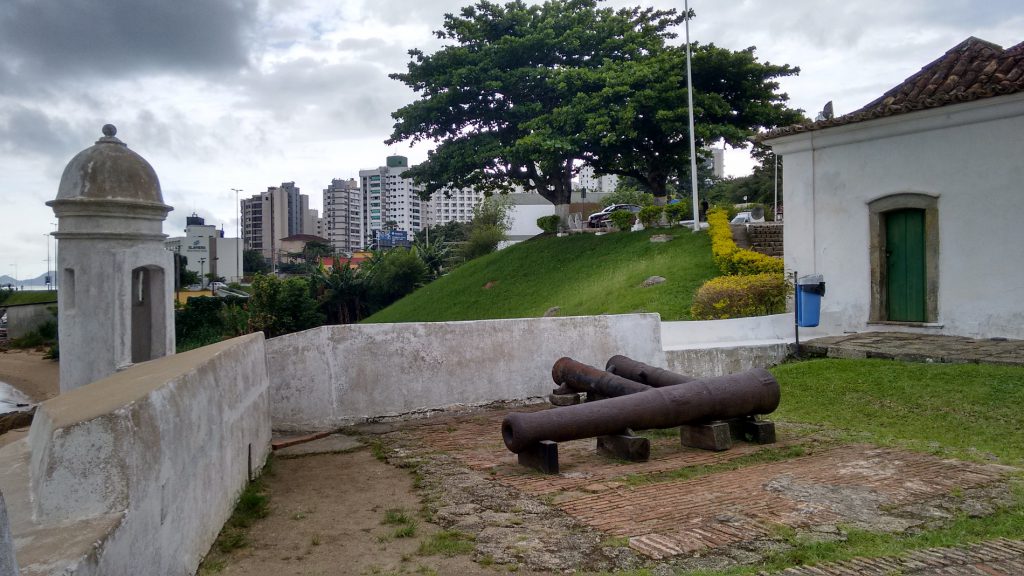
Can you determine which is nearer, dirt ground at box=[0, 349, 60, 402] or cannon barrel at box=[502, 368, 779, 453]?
cannon barrel at box=[502, 368, 779, 453]

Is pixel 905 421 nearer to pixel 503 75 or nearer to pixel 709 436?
pixel 709 436

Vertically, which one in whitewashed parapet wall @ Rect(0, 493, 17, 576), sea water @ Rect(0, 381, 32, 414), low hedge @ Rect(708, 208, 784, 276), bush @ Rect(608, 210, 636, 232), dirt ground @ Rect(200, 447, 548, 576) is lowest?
sea water @ Rect(0, 381, 32, 414)

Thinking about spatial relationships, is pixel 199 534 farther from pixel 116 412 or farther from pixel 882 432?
pixel 882 432

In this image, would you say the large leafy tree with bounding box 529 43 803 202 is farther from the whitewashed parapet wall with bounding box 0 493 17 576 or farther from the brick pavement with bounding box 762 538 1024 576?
the whitewashed parapet wall with bounding box 0 493 17 576

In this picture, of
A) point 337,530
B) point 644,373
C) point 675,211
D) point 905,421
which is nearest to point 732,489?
point 337,530

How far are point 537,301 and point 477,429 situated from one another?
1682 cm

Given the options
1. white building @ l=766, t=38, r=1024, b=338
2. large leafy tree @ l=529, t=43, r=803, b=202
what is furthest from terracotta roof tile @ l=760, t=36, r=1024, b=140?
large leafy tree @ l=529, t=43, r=803, b=202

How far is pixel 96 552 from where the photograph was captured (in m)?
2.62

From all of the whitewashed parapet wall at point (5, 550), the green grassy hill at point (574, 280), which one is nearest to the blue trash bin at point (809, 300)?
the green grassy hill at point (574, 280)

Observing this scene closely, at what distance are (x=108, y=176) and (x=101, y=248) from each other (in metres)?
0.73

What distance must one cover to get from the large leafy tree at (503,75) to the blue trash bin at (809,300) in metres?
15.9

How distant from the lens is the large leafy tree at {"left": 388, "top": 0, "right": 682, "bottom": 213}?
28234 mm

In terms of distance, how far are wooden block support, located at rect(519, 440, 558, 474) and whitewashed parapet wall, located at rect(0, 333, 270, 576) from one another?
88.3 inches

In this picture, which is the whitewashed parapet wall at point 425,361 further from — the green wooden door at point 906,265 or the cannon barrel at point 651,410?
the green wooden door at point 906,265
